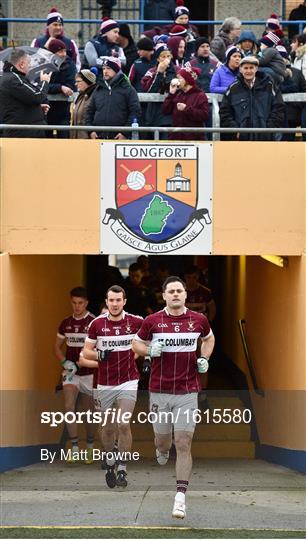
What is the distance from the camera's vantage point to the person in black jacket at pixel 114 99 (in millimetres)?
13289

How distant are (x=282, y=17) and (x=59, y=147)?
7.78 m

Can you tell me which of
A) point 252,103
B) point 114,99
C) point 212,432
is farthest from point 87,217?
point 212,432

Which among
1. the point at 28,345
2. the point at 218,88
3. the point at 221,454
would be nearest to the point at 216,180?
the point at 218,88

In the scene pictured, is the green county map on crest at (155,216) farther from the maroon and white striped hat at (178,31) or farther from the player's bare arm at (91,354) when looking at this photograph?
the maroon and white striped hat at (178,31)

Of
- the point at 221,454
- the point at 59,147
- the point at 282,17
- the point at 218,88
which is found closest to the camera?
the point at 59,147

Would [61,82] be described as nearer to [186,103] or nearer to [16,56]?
[16,56]

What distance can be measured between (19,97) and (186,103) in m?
1.87

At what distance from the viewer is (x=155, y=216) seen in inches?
511

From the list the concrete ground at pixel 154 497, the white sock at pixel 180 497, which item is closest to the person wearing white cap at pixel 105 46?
the concrete ground at pixel 154 497

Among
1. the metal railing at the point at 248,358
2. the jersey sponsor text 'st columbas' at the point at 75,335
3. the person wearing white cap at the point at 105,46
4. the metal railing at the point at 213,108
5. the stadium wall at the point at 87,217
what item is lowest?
the metal railing at the point at 248,358

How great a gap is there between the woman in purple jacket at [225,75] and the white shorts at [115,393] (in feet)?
13.3

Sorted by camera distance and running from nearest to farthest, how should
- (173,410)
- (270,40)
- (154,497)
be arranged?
(173,410)
(154,497)
(270,40)

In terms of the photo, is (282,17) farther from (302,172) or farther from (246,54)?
(302,172)

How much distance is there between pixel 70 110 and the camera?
14.1 metres
